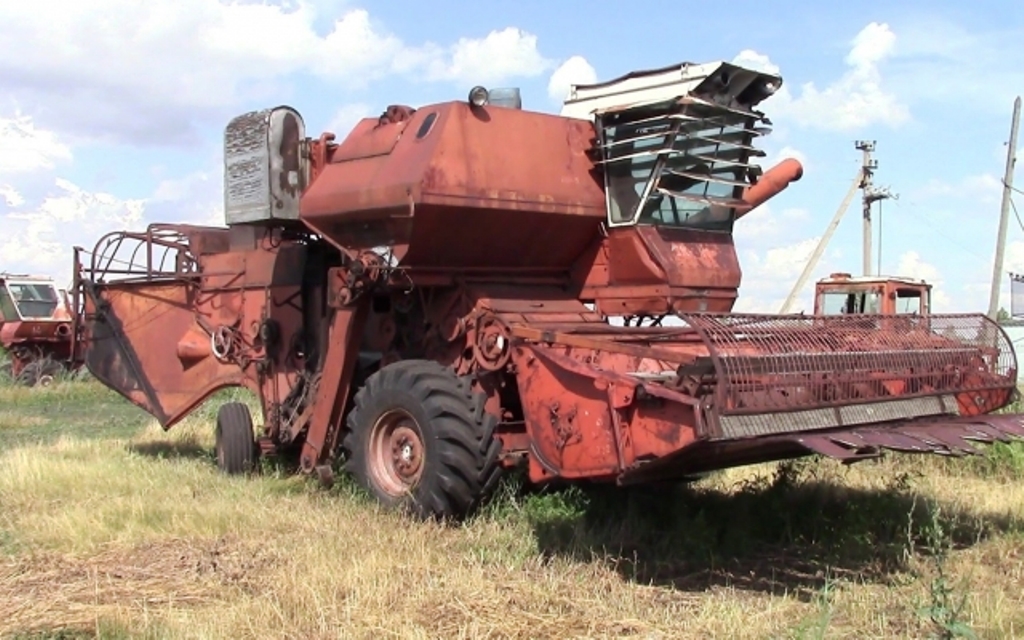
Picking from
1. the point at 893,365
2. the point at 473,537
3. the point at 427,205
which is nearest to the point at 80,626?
the point at 473,537

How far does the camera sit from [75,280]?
39.6ft

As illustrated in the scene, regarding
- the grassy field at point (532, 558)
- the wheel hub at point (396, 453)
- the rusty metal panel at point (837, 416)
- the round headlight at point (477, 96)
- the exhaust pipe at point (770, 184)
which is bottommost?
the grassy field at point (532, 558)

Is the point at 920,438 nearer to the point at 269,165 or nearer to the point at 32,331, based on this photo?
the point at 269,165

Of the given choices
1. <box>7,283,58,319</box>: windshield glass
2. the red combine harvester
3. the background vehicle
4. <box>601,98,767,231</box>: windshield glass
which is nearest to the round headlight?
<box>601,98,767,231</box>: windshield glass

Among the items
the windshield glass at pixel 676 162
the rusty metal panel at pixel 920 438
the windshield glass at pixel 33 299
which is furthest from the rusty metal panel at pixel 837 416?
the windshield glass at pixel 33 299

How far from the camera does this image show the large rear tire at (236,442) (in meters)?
10.4

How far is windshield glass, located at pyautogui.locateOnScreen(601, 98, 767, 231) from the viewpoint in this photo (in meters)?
8.41

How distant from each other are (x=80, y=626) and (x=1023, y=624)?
4158 mm

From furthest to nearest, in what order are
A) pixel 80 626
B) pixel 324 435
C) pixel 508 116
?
pixel 324 435 < pixel 508 116 < pixel 80 626

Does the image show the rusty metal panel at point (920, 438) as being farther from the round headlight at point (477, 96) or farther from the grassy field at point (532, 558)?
the round headlight at point (477, 96)

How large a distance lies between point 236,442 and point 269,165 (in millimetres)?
2481

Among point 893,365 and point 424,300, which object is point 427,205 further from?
point 893,365

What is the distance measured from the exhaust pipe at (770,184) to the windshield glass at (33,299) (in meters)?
19.7

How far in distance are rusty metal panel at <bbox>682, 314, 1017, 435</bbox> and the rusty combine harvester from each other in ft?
0.05
